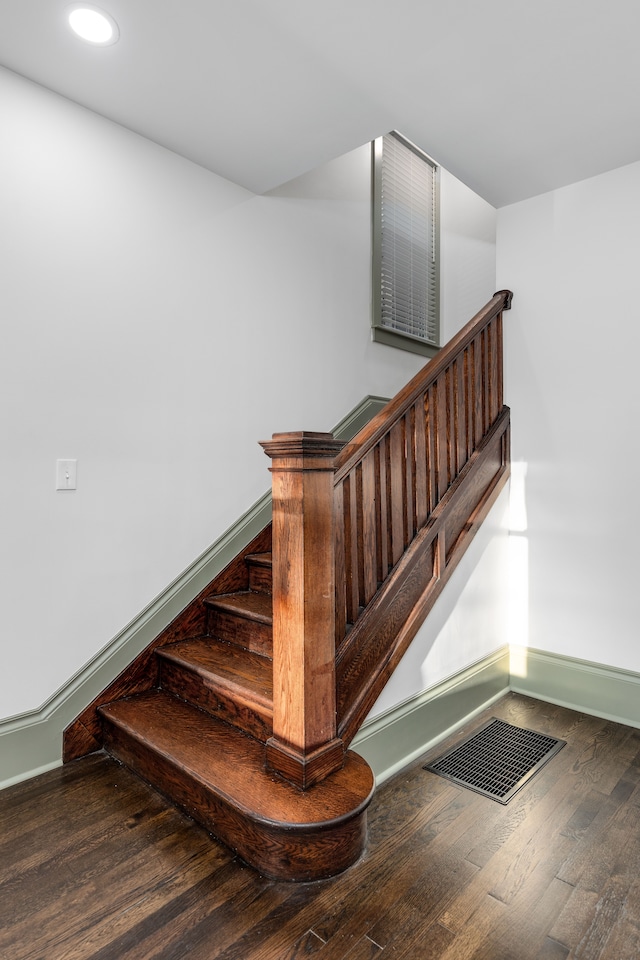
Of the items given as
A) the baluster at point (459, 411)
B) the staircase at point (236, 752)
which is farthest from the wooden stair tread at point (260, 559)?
the baluster at point (459, 411)

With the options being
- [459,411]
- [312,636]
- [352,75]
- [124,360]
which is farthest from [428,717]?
[352,75]

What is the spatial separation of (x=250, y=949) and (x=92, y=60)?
2.77 m

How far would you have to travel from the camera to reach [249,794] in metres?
1.67

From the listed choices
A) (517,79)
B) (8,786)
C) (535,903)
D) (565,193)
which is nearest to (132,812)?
(8,786)

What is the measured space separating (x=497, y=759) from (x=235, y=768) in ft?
3.60

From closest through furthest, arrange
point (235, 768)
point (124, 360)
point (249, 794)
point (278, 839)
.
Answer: point (278, 839) < point (249, 794) < point (235, 768) < point (124, 360)

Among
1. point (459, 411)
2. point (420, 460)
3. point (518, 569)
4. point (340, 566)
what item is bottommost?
point (518, 569)

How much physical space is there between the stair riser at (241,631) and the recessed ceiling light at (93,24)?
221 centimetres

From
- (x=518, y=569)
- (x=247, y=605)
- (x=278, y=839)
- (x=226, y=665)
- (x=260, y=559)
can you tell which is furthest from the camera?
(x=518, y=569)

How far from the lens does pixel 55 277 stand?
2.18m

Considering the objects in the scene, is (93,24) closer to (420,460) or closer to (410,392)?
(410,392)

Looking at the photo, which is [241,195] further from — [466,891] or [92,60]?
[466,891]

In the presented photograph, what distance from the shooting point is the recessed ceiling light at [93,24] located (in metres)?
1.77

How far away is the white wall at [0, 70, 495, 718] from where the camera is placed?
2.09m
